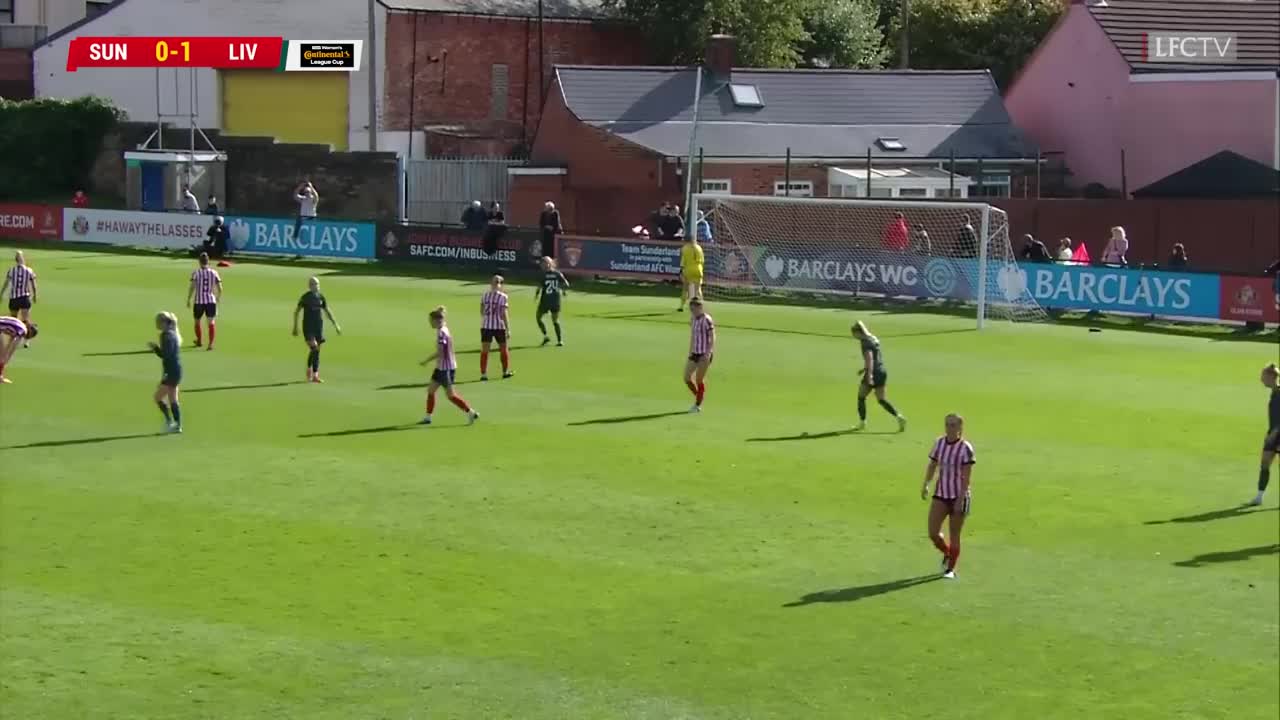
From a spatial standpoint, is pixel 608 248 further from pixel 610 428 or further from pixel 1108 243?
pixel 610 428

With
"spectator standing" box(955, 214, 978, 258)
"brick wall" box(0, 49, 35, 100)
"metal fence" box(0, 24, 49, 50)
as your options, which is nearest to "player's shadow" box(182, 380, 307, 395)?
"spectator standing" box(955, 214, 978, 258)

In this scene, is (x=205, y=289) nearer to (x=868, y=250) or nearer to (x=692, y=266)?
(x=692, y=266)

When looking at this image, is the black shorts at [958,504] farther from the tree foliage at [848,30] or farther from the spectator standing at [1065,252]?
the tree foliage at [848,30]

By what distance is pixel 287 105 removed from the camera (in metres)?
69.8

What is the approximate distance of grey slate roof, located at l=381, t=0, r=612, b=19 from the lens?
68875 mm

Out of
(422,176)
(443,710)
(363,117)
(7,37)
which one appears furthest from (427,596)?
(7,37)

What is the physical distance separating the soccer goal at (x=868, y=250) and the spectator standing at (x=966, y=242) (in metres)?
0.03

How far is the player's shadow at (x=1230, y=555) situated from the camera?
19.2 metres

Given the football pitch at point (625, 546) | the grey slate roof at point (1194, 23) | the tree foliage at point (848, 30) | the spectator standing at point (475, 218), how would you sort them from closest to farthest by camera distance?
1. the football pitch at point (625, 546)
2. the spectator standing at point (475, 218)
3. the grey slate roof at point (1194, 23)
4. the tree foliage at point (848, 30)

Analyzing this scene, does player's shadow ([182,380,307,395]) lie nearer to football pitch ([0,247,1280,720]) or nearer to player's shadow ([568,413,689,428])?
football pitch ([0,247,1280,720])

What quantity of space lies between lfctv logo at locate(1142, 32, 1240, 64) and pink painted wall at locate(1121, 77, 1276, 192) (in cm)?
254

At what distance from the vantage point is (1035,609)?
17.5 meters

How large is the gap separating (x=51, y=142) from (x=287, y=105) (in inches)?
346

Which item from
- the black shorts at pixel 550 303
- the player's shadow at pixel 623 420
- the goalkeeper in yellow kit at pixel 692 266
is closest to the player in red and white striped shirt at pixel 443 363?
the player's shadow at pixel 623 420
